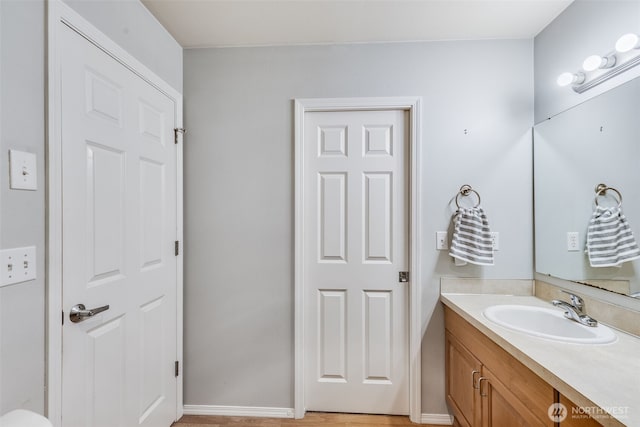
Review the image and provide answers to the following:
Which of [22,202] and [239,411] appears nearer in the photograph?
[22,202]

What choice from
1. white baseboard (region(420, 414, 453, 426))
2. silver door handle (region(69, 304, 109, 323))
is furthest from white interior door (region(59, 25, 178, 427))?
white baseboard (region(420, 414, 453, 426))

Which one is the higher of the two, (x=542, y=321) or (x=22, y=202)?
(x=22, y=202)

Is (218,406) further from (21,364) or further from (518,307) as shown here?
(518,307)

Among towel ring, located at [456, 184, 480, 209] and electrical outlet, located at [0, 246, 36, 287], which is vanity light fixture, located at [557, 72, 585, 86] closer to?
towel ring, located at [456, 184, 480, 209]

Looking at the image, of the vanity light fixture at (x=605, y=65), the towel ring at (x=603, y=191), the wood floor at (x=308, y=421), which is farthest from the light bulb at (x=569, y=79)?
the wood floor at (x=308, y=421)

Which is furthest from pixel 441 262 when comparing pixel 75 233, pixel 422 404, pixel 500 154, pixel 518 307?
pixel 75 233

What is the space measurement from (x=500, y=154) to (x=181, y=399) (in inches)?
99.4

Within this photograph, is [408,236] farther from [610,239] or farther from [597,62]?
[597,62]

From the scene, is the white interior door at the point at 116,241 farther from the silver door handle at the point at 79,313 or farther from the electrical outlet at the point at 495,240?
the electrical outlet at the point at 495,240

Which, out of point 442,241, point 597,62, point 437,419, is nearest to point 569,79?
point 597,62

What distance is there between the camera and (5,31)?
33.8 inches

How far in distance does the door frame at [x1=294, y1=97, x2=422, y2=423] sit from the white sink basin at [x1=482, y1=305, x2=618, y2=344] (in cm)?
45

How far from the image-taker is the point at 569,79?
1.45 meters

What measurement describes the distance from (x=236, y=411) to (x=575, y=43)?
113 inches
